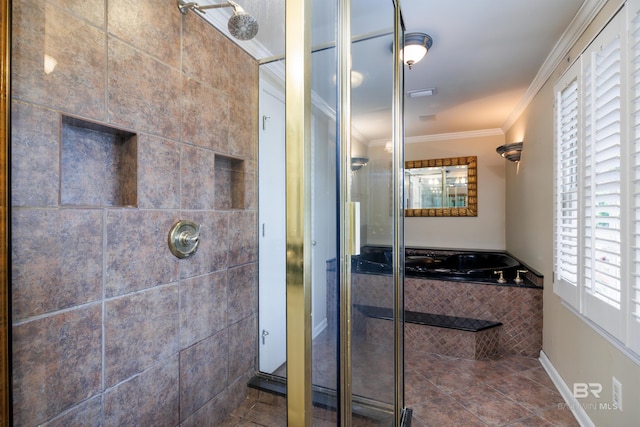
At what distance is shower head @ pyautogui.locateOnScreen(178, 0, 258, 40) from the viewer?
55.1 inches

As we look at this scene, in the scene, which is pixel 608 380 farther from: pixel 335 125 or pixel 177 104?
pixel 177 104

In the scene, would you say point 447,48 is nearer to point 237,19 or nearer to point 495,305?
point 237,19

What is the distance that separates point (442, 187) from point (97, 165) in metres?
4.36

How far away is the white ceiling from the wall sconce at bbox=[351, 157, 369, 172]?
0.36 ft

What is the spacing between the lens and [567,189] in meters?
1.99

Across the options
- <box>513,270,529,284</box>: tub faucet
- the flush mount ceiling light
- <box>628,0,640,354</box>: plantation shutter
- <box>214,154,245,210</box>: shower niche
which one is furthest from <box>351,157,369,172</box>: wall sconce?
<box>513,270,529,284</box>: tub faucet

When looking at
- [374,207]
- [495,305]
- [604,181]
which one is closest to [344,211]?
[374,207]

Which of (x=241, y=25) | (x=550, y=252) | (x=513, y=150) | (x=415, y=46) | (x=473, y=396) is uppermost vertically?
(x=415, y=46)

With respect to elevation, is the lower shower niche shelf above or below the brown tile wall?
below

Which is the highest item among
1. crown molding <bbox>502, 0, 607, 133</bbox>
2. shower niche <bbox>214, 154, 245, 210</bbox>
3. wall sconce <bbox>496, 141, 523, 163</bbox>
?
crown molding <bbox>502, 0, 607, 133</bbox>

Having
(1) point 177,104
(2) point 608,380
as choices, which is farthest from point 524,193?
(1) point 177,104

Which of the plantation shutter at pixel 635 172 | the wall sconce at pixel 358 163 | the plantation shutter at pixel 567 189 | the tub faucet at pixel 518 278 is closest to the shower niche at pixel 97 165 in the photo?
the wall sconce at pixel 358 163

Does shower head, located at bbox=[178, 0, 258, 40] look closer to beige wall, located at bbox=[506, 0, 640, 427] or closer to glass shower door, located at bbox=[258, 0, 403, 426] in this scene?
glass shower door, located at bbox=[258, 0, 403, 426]

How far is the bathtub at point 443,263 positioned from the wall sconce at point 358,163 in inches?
11.9
